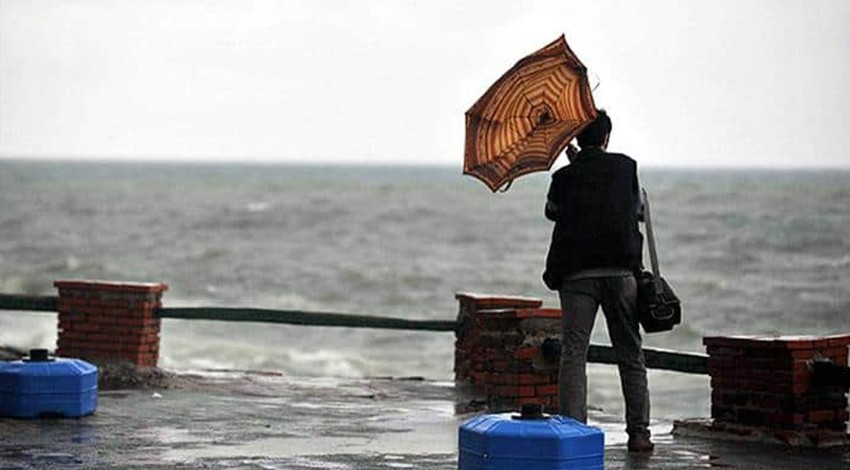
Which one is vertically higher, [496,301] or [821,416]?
[496,301]

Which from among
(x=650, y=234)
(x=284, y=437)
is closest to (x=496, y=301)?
(x=284, y=437)

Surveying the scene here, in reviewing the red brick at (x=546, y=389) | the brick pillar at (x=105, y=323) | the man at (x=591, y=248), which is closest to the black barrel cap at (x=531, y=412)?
the man at (x=591, y=248)

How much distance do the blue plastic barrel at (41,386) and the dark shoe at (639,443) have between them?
349 cm

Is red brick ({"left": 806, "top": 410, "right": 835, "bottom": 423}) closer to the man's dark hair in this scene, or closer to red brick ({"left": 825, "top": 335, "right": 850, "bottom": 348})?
red brick ({"left": 825, "top": 335, "right": 850, "bottom": 348})

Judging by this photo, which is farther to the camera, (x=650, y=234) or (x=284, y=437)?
(x=284, y=437)

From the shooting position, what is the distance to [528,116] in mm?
11516

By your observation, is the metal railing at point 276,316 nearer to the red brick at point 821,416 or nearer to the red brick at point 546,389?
the red brick at point 546,389

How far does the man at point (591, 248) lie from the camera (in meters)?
11.1

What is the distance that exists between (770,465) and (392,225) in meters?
65.3

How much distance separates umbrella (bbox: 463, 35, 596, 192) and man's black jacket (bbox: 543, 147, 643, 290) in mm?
215

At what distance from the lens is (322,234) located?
7288 cm

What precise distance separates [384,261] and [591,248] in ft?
162

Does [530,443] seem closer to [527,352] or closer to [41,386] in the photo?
[41,386]

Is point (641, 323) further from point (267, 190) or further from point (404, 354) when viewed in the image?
point (267, 190)
